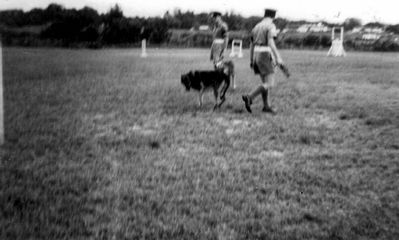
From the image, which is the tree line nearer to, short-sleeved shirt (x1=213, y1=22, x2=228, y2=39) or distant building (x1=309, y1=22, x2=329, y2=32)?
distant building (x1=309, y1=22, x2=329, y2=32)

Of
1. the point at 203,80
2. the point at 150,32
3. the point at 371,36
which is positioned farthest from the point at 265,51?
the point at 150,32

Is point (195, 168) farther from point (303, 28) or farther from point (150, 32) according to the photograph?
point (303, 28)

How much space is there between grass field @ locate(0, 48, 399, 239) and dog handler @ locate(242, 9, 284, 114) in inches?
25.2

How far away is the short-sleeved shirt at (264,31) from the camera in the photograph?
25.8 ft

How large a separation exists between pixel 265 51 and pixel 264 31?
364mm

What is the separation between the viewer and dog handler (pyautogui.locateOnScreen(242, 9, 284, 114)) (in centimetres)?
788

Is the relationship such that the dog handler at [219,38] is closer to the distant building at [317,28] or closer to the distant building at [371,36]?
the distant building at [371,36]

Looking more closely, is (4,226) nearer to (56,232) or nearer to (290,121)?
(56,232)

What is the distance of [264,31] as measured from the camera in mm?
7910

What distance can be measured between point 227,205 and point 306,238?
82 cm

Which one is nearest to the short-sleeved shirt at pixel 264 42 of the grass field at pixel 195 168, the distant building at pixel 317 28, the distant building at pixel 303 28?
the grass field at pixel 195 168

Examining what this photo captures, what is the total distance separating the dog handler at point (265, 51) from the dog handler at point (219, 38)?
70.2 inches

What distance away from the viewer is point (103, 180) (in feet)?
14.8

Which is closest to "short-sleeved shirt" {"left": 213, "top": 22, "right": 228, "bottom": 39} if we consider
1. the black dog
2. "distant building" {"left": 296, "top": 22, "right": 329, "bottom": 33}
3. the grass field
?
the grass field
